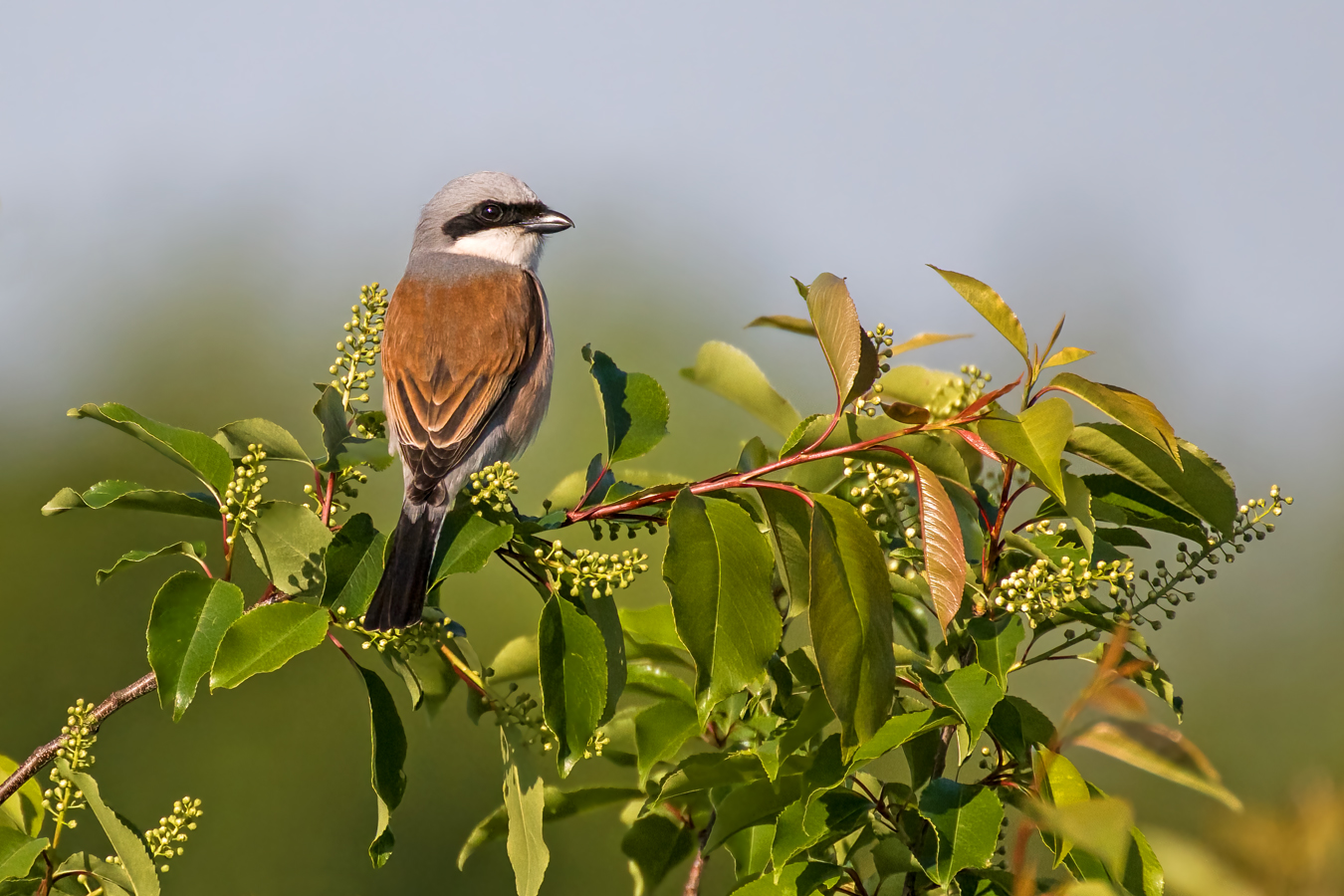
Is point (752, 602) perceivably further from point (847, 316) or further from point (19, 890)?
point (19, 890)

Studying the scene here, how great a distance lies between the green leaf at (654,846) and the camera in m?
2.13

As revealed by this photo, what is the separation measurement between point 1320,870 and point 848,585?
39.4 inches

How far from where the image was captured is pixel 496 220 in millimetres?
4840

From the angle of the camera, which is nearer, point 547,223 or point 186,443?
point 186,443

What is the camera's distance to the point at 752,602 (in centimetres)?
167

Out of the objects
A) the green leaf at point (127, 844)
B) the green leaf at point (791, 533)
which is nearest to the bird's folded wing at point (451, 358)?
the green leaf at point (127, 844)

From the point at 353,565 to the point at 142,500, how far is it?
0.46 metres

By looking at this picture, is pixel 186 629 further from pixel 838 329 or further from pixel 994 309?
pixel 994 309

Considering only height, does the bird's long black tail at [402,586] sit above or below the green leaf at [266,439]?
below

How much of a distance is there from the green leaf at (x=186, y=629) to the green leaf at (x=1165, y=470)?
1476 mm

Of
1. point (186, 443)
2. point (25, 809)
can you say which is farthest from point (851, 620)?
point (25, 809)

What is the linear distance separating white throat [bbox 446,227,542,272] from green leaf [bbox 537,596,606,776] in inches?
126

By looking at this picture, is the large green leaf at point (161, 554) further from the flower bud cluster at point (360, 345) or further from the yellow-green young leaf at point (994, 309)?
the yellow-green young leaf at point (994, 309)

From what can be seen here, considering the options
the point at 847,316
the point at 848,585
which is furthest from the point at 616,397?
the point at 848,585
